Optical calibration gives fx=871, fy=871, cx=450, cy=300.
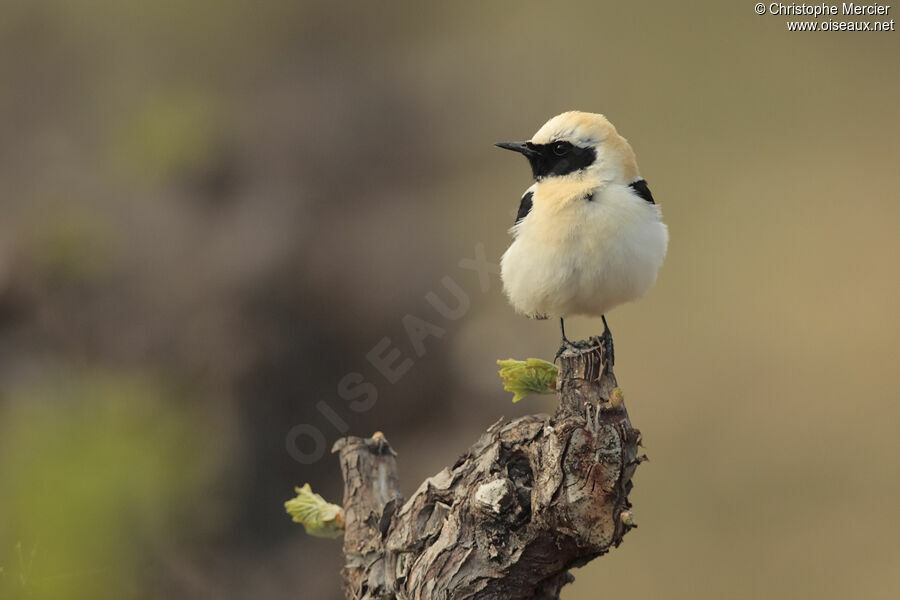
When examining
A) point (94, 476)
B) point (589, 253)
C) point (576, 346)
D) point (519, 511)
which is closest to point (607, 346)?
point (576, 346)

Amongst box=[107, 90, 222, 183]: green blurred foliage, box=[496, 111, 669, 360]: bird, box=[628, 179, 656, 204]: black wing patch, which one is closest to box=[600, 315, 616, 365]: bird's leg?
box=[496, 111, 669, 360]: bird

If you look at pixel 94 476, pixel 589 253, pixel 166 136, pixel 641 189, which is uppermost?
pixel 166 136

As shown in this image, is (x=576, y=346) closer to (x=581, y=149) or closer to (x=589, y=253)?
(x=589, y=253)

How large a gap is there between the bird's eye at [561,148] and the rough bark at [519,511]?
750 millimetres

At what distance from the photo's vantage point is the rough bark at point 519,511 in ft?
8.25

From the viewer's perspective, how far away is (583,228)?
3.02 m

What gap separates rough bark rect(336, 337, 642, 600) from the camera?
8.25 feet

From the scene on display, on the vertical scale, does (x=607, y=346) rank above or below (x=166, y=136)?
below

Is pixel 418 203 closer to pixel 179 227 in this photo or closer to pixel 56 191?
pixel 179 227

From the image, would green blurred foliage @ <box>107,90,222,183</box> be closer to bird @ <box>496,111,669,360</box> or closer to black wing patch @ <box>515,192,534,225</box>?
black wing patch @ <box>515,192,534,225</box>

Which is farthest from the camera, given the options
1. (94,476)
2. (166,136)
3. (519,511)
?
(166,136)

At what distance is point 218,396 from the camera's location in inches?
187

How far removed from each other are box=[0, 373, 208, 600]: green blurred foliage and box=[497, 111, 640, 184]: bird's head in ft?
8.38

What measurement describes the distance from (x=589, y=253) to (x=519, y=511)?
2.97 ft
